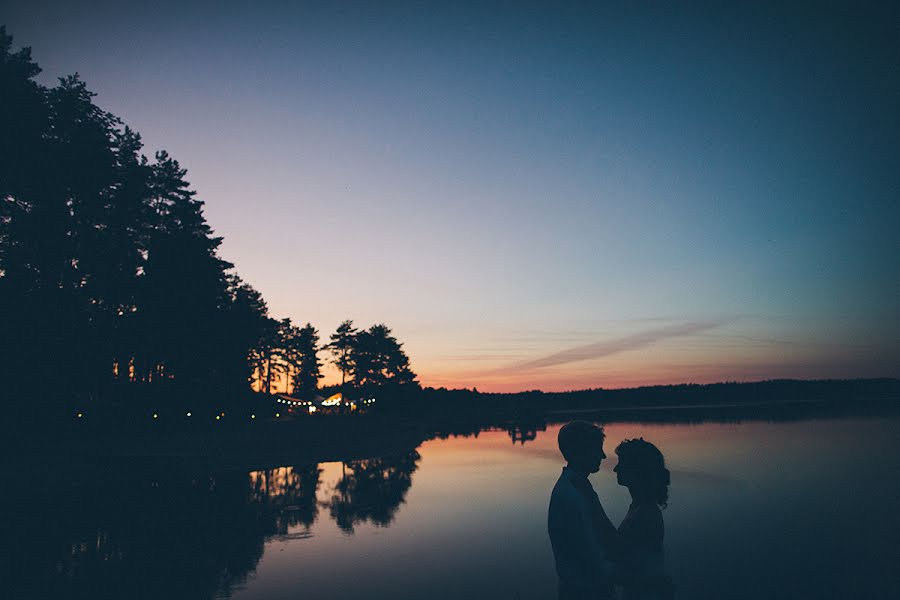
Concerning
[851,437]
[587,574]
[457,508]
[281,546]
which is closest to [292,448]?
[457,508]

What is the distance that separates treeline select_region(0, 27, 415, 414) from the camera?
26656 mm

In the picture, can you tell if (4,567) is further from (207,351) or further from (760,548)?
(207,351)

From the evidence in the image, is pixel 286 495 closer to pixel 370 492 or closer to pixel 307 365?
pixel 370 492

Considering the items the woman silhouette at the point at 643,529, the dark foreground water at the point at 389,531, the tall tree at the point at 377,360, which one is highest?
the tall tree at the point at 377,360

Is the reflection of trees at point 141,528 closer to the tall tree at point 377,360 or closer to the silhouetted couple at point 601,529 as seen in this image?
the silhouetted couple at point 601,529

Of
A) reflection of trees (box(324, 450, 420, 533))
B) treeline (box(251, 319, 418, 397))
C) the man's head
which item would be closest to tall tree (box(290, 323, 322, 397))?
treeline (box(251, 319, 418, 397))

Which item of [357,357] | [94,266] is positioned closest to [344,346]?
[357,357]

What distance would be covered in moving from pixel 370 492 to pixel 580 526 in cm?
1967

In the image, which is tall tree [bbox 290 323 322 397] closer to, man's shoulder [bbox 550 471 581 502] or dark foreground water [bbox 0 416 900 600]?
dark foreground water [bbox 0 416 900 600]

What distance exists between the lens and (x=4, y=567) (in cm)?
1092

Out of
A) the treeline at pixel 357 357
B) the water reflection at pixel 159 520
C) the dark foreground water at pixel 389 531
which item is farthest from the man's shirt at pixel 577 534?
the treeline at pixel 357 357

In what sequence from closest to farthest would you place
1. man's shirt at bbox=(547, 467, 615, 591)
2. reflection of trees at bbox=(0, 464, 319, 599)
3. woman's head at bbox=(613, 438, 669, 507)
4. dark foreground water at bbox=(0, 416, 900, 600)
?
man's shirt at bbox=(547, 467, 615, 591)
woman's head at bbox=(613, 438, 669, 507)
reflection of trees at bbox=(0, 464, 319, 599)
dark foreground water at bbox=(0, 416, 900, 600)

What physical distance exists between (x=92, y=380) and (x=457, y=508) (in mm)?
23777

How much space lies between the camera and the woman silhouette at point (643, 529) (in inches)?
134
